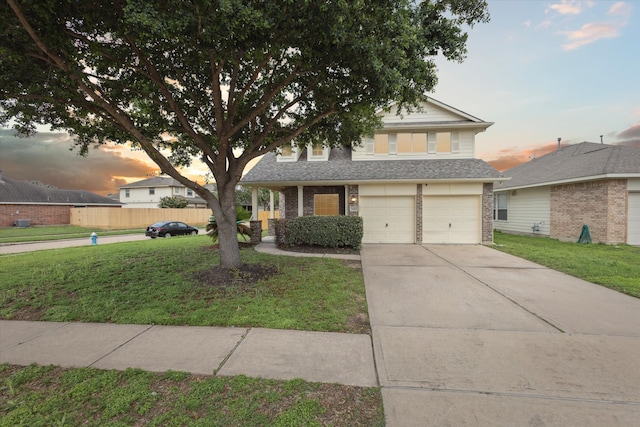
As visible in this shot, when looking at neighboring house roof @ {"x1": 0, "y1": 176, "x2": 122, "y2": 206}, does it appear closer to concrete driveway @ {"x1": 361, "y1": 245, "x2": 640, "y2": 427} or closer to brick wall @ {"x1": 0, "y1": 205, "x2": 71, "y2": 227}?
brick wall @ {"x1": 0, "y1": 205, "x2": 71, "y2": 227}

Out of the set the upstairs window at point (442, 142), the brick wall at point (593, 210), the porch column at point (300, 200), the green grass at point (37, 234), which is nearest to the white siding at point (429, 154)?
the upstairs window at point (442, 142)

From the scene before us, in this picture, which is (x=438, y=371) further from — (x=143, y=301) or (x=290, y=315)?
(x=143, y=301)

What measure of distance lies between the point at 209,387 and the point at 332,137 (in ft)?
24.9

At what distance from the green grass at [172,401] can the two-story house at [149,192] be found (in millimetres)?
41431

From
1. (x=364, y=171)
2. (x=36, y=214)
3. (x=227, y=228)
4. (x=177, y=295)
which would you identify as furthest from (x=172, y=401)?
(x=36, y=214)

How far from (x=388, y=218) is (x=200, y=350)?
10.5 meters

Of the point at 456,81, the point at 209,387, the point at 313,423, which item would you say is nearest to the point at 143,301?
the point at 209,387

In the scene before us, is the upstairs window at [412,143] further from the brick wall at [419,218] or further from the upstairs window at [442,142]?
the brick wall at [419,218]

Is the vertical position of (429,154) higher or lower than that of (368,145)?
lower

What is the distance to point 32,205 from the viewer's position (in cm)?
2691

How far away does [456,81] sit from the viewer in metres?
11.7

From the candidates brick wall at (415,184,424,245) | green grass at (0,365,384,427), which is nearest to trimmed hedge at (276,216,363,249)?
brick wall at (415,184,424,245)

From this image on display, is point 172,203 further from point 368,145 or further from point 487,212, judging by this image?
point 487,212

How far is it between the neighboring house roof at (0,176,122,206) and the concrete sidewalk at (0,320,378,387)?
3296 cm
